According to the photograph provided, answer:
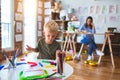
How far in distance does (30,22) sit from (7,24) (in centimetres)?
114

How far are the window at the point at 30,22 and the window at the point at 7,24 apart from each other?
2.39 ft

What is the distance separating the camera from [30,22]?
214 inches

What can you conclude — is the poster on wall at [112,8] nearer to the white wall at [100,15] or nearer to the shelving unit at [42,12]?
the white wall at [100,15]

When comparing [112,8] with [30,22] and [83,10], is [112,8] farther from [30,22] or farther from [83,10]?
[30,22]

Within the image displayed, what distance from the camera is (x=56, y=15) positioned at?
19.5 feet

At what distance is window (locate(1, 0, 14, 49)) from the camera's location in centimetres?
426

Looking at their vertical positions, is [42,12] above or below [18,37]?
above

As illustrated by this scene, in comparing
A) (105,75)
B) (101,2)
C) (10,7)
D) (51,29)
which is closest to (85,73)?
(105,75)

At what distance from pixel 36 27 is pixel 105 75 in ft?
10.4

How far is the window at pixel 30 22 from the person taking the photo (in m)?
5.15

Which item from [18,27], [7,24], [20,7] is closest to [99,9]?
[20,7]

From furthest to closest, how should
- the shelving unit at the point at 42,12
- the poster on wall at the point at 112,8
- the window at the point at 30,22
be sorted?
the shelving unit at the point at 42,12
the poster on wall at the point at 112,8
the window at the point at 30,22

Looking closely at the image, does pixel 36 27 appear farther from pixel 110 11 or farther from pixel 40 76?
pixel 40 76

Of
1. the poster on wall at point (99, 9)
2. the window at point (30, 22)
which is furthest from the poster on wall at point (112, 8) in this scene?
the window at point (30, 22)
